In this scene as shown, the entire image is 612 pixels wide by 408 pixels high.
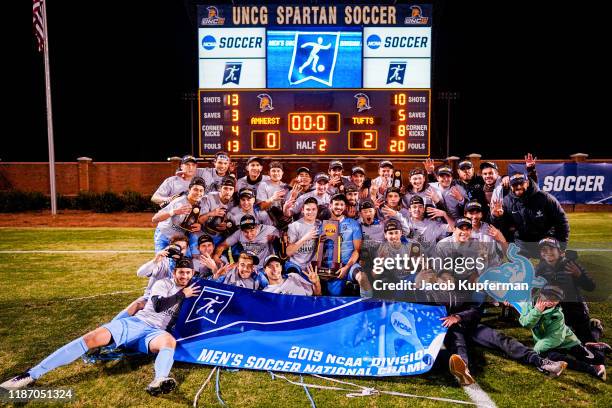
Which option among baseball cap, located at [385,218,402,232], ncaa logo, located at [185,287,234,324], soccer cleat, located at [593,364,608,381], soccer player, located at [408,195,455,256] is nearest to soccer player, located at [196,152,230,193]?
ncaa logo, located at [185,287,234,324]

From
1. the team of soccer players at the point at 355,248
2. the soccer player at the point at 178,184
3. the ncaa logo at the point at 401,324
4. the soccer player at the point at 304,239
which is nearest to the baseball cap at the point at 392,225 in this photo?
the team of soccer players at the point at 355,248

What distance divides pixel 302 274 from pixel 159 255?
163 cm

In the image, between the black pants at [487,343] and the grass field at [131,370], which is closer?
the grass field at [131,370]

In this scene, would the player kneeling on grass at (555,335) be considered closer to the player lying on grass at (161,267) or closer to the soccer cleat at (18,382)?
the player lying on grass at (161,267)

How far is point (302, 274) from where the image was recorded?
16.5ft

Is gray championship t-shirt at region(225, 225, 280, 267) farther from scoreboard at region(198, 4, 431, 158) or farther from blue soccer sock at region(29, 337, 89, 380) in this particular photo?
scoreboard at region(198, 4, 431, 158)

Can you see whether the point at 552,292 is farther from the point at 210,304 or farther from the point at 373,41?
the point at 373,41

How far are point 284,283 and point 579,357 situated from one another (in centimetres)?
291

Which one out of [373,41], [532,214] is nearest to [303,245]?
[532,214]

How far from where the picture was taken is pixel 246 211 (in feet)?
18.2

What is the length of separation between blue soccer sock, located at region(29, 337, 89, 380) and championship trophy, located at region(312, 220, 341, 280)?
2.56 m

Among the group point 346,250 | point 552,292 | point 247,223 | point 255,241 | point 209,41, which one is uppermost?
point 209,41

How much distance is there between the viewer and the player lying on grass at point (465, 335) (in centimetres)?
382

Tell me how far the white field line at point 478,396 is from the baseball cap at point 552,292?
107cm
